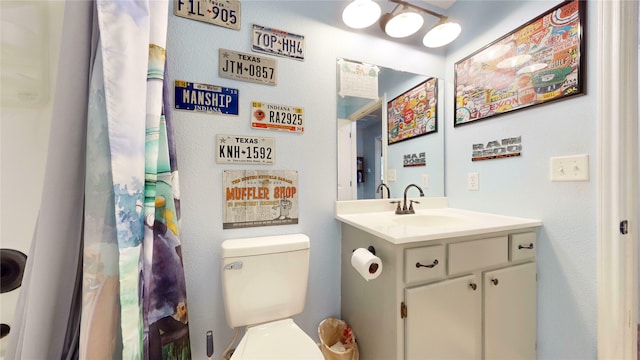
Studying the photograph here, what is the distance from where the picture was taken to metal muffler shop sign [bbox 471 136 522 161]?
1.23 meters

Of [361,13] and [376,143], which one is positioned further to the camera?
[376,143]

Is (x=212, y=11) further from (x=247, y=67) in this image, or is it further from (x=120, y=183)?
(x=120, y=183)

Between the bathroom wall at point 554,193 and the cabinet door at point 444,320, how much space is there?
418mm

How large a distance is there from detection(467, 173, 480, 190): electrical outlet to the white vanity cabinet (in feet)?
1.22

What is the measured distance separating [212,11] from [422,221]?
5.24 feet

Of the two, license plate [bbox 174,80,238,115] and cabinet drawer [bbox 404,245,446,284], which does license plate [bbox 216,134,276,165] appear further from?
cabinet drawer [bbox 404,245,446,284]

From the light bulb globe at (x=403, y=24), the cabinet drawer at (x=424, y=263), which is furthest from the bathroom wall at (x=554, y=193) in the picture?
the cabinet drawer at (x=424, y=263)

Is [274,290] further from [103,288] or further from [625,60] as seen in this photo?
[625,60]

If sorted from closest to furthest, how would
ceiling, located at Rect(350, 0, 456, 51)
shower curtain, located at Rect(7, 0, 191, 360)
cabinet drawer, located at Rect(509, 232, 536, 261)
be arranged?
shower curtain, located at Rect(7, 0, 191, 360), cabinet drawer, located at Rect(509, 232, 536, 261), ceiling, located at Rect(350, 0, 456, 51)

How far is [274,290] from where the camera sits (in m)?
1.06

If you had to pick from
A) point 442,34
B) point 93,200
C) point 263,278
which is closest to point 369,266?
point 263,278

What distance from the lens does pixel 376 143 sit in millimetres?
1478

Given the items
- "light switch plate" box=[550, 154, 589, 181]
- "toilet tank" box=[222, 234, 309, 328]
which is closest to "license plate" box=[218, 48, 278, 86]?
"toilet tank" box=[222, 234, 309, 328]

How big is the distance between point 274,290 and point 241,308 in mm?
157
